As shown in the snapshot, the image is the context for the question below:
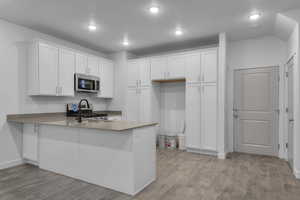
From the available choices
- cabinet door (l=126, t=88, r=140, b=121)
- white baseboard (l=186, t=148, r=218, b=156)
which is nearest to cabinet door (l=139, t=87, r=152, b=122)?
cabinet door (l=126, t=88, r=140, b=121)

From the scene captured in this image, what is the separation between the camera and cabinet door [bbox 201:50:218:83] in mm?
4062

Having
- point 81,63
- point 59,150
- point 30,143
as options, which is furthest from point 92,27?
point 30,143

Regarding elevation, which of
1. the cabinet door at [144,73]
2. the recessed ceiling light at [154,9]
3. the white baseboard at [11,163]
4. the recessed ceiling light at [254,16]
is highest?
the recessed ceiling light at [154,9]

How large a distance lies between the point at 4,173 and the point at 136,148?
2.49m

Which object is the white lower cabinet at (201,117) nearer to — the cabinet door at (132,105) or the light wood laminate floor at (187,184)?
the light wood laminate floor at (187,184)

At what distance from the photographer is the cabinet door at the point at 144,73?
495 cm

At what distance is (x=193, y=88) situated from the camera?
4324 millimetres

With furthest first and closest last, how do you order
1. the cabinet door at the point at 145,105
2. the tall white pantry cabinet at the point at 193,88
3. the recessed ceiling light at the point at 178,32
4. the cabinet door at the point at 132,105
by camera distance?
1. the cabinet door at the point at 132,105
2. the cabinet door at the point at 145,105
3. the tall white pantry cabinet at the point at 193,88
4. the recessed ceiling light at the point at 178,32

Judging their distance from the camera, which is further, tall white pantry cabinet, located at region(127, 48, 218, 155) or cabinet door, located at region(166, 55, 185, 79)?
cabinet door, located at region(166, 55, 185, 79)

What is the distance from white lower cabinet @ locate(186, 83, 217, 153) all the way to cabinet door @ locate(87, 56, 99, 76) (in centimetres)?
248

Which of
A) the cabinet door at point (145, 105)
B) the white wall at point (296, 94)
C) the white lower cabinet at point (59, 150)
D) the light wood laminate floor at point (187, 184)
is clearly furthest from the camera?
the cabinet door at point (145, 105)

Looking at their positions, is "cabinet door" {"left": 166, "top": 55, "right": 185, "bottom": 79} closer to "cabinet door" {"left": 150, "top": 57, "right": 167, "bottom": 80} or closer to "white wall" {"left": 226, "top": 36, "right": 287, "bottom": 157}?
"cabinet door" {"left": 150, "top": 57, "right": 167, "bottom": 80}

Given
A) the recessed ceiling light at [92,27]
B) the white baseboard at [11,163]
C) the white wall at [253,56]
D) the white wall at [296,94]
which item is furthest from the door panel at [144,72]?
the white baseboard at [11,163]

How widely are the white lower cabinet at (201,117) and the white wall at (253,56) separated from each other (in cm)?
67
